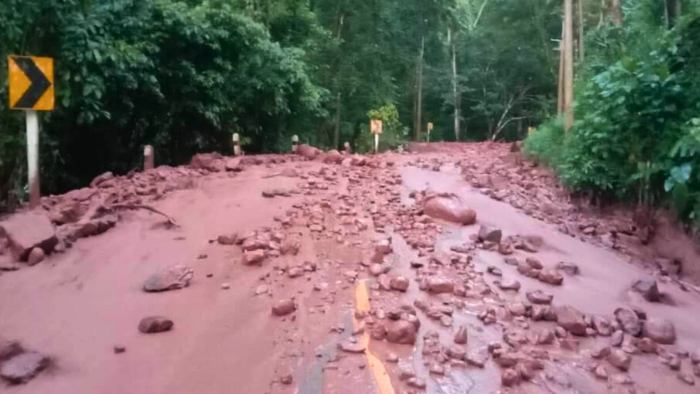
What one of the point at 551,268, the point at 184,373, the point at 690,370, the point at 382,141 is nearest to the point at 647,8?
the point at 551,268

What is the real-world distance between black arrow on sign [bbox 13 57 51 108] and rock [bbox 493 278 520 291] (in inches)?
181

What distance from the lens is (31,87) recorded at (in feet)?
19.2

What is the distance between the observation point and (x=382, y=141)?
70.9 feet

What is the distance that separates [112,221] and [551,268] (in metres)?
4.14

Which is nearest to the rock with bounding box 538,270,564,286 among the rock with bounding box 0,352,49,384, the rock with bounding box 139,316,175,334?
the rock with bounding box 139,316,175,334

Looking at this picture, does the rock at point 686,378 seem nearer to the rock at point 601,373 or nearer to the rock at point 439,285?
the rock at point 601,373

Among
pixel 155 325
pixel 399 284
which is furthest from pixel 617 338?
pixel 155 325

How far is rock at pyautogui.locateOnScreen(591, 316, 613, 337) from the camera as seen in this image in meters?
4.27

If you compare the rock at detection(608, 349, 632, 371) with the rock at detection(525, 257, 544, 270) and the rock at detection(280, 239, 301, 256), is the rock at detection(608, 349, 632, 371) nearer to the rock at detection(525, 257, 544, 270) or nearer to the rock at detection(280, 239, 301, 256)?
the rock at detection(525, 257, 544, 270)

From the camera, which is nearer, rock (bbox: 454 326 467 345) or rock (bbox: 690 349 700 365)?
rock (bbox: 454 326 467 345)

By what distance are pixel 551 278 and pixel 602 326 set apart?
0.81 m

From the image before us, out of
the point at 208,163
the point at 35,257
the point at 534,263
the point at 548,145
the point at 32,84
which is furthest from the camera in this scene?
the point at 548,145

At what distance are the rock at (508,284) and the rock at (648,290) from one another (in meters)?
1.31

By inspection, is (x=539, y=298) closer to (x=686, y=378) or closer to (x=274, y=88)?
(x=686, y=378)
